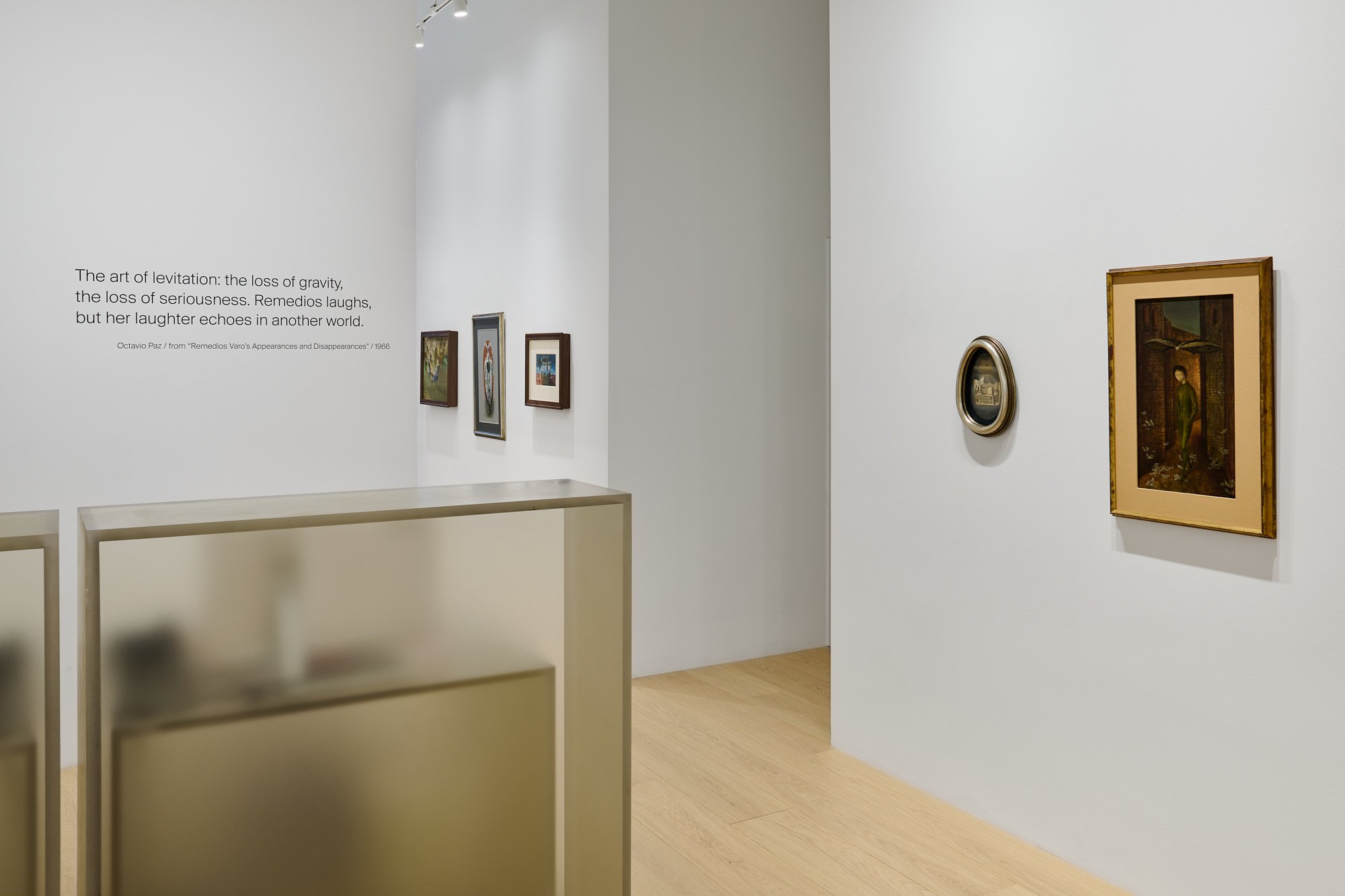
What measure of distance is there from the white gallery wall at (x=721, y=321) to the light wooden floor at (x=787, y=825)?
2.62ft

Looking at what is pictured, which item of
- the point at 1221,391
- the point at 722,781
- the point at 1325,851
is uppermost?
the point at 1221,391

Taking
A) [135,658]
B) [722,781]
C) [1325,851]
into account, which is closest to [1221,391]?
[1325,851]

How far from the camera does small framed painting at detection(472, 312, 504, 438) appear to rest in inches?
227

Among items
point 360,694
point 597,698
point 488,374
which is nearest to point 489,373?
point 488,374

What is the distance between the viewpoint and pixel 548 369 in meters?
5.14

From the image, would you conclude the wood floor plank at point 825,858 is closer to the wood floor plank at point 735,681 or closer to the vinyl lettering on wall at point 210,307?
the wood floor plank at point 735,681

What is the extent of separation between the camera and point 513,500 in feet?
6.27

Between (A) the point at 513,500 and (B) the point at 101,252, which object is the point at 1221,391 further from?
(B) the point at 101,252

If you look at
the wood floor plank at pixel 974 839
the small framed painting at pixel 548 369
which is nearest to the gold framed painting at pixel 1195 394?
the wood floor plank at pixel 974 839

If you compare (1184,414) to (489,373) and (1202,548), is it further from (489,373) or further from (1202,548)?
(489,373)

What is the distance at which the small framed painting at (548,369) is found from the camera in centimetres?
499

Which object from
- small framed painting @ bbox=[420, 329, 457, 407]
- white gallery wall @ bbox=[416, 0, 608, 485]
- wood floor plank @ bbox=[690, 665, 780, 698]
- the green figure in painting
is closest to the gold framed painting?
the green figure in painting

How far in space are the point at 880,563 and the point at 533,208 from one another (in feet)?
9.40

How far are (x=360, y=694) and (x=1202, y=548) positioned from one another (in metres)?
2.07
